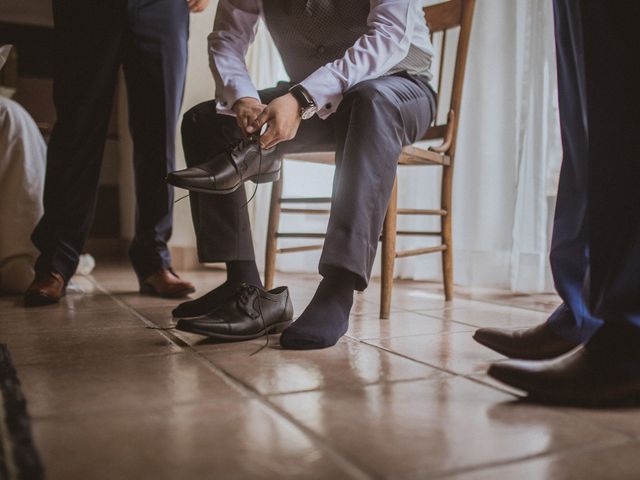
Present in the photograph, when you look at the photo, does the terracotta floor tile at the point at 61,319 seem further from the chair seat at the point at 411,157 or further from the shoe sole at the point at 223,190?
the chair seat at the point at 411,157

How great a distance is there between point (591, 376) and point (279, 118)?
2.34 ft

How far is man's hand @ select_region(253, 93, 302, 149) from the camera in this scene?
3.81 feet

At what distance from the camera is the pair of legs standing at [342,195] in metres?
1.10

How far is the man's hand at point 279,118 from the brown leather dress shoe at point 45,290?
869mm

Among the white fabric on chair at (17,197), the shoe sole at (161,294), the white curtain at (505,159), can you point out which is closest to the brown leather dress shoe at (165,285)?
the shoe sole at (161,294)

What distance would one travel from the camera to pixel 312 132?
1.37 m

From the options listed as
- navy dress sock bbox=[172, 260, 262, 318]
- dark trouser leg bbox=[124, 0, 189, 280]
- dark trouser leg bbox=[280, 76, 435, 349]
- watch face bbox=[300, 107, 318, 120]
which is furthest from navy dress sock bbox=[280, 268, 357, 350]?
dark trouser leg bbox=[124, 0, 189, 280]

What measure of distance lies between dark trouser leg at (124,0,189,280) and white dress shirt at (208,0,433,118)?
40 centimetres

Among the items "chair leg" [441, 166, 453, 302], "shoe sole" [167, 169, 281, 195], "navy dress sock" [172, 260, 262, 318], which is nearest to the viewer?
"shoe sole" [167, 169, 281, 195]

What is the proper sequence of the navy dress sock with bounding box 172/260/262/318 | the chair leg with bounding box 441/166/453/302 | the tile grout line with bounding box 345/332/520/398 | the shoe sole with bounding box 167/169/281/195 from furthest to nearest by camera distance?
the chair leg with bounding box 441/166/453/302, the navy dress sock with bounding box 172/260/262/318, the shoe sole with bounding box 167/169/281/195, the tile grout line with bounding box 345/332/520/398

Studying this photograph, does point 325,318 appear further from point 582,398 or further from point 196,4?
point 196,4

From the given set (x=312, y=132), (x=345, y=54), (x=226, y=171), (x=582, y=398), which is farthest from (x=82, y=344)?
(x=582, y=398)

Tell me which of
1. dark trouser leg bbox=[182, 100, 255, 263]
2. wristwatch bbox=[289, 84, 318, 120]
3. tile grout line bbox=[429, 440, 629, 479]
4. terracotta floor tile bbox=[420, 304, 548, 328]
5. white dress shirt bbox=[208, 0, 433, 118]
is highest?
white dress shirt bbox=[208, 0, 433, 118]

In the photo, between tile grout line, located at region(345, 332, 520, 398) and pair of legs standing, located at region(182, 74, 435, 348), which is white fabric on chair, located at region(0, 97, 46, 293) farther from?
tile grout line, located at region(345, 332, 520, 398)
